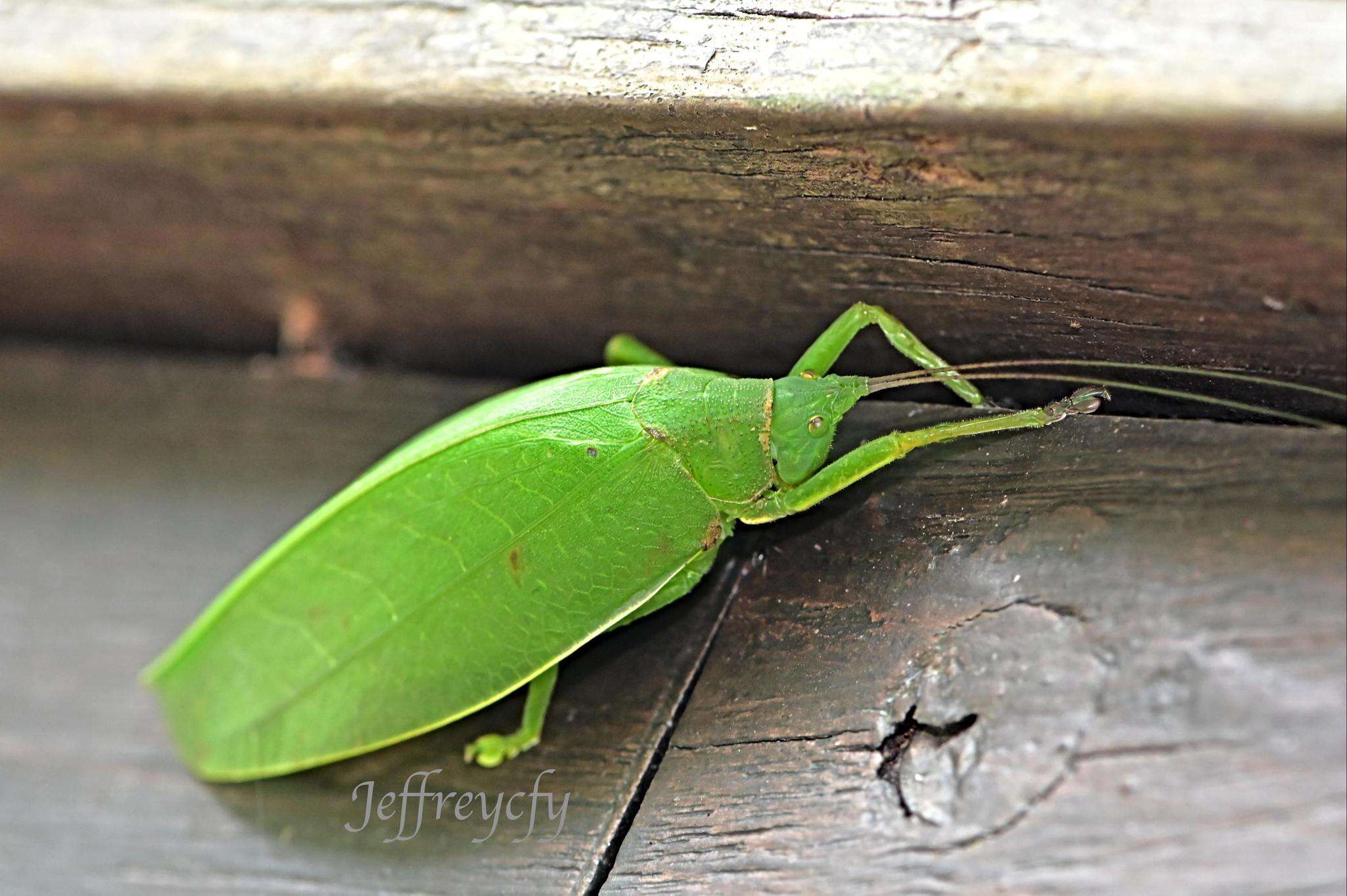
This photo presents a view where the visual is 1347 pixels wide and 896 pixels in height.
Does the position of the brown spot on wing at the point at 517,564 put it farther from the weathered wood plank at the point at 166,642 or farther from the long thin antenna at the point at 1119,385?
the long thin antenna at the point at 1119,385

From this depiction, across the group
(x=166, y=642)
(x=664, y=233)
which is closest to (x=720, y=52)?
(x=664, y=233)

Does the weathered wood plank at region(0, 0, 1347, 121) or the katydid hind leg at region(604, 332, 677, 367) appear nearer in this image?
the weathered wood plank at region(0, 0, 1347, 121)

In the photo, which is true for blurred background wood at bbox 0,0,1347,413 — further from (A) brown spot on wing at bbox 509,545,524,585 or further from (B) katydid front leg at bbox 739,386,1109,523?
(A) brown spot on wing at bbox 509,545,524,585

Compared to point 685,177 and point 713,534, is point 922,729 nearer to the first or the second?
point 713,534

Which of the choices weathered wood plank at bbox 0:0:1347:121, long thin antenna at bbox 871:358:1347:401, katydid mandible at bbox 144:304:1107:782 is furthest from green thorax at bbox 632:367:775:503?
weathered wood plank at bbox 0:0:1347:121

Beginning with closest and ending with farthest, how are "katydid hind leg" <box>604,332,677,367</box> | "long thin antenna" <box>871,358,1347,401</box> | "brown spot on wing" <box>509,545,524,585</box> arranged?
"long thin antenna" <box>871,358,1347,401</box>, "brown spot on wing" <box>509,545,524,585</box>, "katydid hind leg" <box>604,332,677,367</box>

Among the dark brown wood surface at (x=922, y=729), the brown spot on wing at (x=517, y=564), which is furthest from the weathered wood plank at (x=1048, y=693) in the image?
the brown spot on wing at (x=517, y=564)
